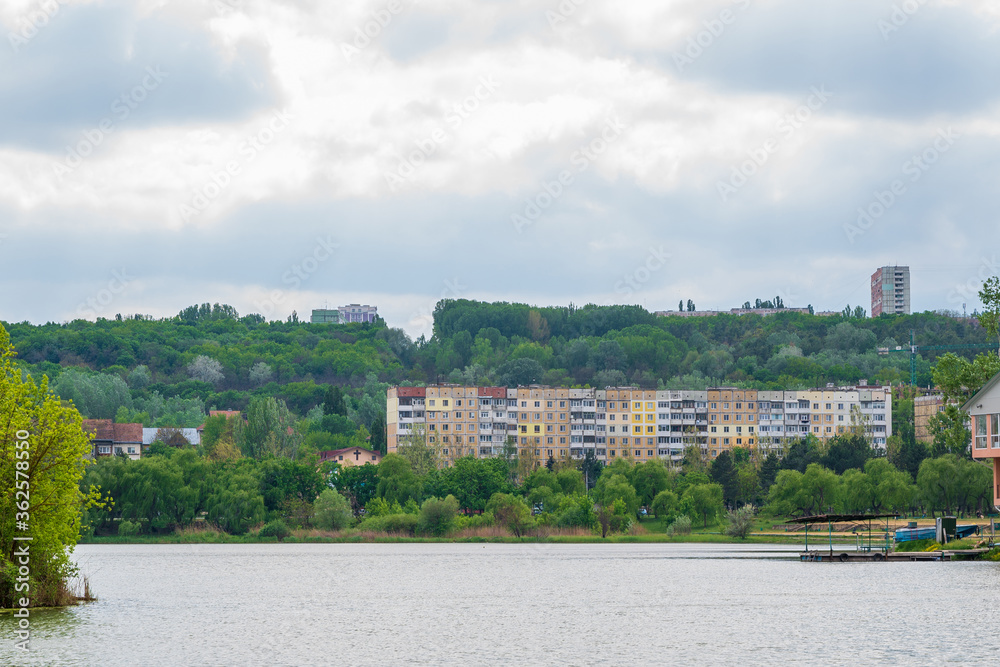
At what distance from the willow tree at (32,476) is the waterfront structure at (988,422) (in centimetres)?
4441

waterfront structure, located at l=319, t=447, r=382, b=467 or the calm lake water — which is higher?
waterfront structure, located at l=319, t=447, r=382, b=467

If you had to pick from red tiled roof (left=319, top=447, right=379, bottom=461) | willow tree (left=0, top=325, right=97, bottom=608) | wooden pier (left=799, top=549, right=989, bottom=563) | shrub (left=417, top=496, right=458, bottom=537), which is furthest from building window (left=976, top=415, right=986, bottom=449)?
red tiled roof (left=319, top=447, right=379, bottom=461)

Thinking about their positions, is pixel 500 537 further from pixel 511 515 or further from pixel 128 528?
pixel 128 528

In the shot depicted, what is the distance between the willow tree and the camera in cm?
3972

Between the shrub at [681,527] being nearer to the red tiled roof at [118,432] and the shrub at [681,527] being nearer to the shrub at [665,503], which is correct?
the shrub at [665,503]

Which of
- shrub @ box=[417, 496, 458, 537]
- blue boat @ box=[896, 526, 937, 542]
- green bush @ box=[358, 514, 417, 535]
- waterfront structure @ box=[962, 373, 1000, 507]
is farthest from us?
green bush @ box=[358, 514, 417, 535]

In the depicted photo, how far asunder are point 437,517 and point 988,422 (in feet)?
187

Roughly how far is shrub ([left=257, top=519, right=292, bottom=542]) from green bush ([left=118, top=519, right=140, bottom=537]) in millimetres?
9958

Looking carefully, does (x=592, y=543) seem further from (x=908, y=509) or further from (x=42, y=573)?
(x=42, y=573)

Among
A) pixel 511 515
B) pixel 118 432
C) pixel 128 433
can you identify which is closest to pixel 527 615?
pixel 511 515

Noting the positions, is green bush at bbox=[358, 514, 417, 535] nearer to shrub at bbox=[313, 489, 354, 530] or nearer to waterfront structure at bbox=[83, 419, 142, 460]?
shrub at bbox=[313, 489, 354, 530]

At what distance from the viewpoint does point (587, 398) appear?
7849 inches

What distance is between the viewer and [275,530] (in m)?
112

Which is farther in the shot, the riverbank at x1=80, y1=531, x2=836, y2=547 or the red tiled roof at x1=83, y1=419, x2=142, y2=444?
the red tiled roof at x1=83, y1=419, x2=142, y2=444
